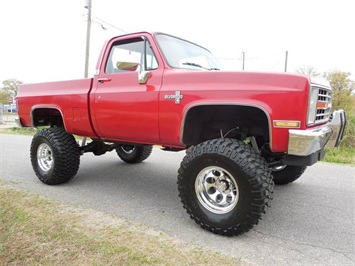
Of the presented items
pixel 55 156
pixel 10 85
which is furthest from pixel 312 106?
pixel 10 85

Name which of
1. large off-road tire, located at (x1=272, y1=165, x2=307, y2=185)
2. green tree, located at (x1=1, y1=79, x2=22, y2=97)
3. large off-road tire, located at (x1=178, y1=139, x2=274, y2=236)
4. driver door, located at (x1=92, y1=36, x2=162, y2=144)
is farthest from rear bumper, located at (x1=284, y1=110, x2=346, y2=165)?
green tree, located at (x1=1, y1=79, x2=22, y2=97)

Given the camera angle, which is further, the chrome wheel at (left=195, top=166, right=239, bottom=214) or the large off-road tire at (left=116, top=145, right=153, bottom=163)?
the large off-road tire at (left=116, top=145, right=153, bottom=163)

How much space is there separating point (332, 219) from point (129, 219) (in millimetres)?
2297

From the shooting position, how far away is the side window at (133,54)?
11.9ft

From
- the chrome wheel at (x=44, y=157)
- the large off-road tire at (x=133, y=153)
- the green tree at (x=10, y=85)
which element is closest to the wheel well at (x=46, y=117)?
the chrome wheel at (x=44, y=157)

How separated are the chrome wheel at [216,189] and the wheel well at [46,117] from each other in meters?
2.97

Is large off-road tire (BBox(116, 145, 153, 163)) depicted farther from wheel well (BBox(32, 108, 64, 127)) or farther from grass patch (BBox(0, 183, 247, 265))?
grass patch (BBox(0, 183, 247, 265))

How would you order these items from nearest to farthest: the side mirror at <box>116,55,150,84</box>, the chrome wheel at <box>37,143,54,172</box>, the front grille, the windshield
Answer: the front grille < the side mirror at <box>116,55,150,84</box> < the windshield < the chrome wheel at <box>37,143,54,172</box>

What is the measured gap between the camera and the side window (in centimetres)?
362

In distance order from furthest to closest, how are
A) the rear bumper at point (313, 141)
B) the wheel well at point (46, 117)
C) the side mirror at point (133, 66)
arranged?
the wheel well at point (46, 117)
the side mirror at point (133, 66)
the rear bumper at point (313, 141)

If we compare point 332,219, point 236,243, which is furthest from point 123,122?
point 332,219

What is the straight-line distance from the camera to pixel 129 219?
10.7ft

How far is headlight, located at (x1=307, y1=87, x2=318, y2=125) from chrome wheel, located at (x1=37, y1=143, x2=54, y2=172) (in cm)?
381

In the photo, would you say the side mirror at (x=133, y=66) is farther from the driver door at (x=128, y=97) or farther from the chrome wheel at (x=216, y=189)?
the chrome wheel at (x=216, y=189)
